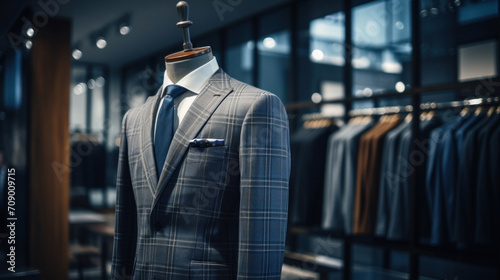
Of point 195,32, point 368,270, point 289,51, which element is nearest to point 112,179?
point 195,32

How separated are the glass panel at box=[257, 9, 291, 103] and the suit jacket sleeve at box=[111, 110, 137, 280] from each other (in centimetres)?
304

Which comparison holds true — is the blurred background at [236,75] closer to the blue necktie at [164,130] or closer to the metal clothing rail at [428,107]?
the metal clothing rail at [428,107]

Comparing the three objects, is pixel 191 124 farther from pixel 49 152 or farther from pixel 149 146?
pixel 49 152

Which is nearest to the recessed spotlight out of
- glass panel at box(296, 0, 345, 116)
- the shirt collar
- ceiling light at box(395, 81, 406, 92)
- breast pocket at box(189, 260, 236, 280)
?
glass panel at box(296, 0, 345, 116)

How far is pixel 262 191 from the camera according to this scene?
116 centimetres

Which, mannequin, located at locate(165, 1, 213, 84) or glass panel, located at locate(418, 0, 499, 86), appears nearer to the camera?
mannequin, located at locate(165, 1, 213, 84)

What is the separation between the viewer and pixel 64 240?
4.21 meters

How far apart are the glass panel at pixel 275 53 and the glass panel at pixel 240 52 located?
136 mm

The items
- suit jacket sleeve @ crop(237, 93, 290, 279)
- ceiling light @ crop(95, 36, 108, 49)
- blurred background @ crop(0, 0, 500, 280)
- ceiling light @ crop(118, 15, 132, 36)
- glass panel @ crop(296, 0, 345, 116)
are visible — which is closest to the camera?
suit jacket sleeve @ crop(237, 93, 290, 279)

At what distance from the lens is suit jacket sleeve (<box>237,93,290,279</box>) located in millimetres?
1135

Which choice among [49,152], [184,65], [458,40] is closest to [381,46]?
[458,40]

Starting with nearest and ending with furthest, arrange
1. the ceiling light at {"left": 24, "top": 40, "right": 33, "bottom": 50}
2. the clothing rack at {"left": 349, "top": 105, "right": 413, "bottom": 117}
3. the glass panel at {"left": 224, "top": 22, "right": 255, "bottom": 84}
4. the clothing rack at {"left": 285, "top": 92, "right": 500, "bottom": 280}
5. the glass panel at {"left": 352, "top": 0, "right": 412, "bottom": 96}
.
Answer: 1. the clothing rack at {"left": 285, "top": 92, "right": 500, "bottom": 280}
2. the clothing rack at {"left": 349, "top": 105, "right": 413, "bottom": 117}
3. the glass panel at {"left": 352, "top": 0, "right": 412, "bottom": 96}
4. the ceiling light at {"left": 24, "top": 40, "right": 33, "bottom": 50}
5. the glass panel at {"left": 224, "top": 22, "right": 255, "bottom": 84}

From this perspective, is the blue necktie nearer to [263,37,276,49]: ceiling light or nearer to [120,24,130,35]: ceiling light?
[263,37,276,49]: ceiling light

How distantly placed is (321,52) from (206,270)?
3280mm
